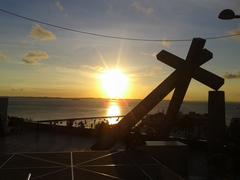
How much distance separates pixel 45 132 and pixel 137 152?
1082 centimetres

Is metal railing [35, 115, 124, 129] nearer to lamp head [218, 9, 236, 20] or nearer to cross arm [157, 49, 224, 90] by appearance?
cross arm [157, 49, 224, 90]

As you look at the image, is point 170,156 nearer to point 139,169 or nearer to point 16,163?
point 139,169

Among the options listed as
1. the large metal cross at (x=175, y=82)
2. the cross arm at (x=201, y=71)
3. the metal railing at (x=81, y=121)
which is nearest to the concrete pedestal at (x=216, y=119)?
the cross arm at (x=201, y=71)

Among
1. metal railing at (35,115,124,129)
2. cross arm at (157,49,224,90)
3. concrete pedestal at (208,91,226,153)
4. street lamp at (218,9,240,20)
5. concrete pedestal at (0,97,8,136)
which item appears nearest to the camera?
street lamp at (218,9,240,20)

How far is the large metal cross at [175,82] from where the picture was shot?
13195mm

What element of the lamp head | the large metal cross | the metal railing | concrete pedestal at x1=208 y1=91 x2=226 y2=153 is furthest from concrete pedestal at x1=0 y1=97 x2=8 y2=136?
the lamp head

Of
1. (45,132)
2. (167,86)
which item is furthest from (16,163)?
(45,132)

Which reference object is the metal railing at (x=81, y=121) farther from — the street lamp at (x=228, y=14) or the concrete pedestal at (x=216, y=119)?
the street lamp at (x=228, y=14)

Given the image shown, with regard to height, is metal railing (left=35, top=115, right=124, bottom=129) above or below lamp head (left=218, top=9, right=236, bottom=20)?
below

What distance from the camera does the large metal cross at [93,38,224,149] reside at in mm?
13195

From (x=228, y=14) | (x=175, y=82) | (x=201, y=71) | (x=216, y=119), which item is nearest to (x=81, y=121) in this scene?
(x=175, y=82)

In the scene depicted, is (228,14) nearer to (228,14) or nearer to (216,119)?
(228,14)

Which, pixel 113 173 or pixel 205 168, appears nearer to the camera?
pixel 113 173

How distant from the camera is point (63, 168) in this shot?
6625 mm
